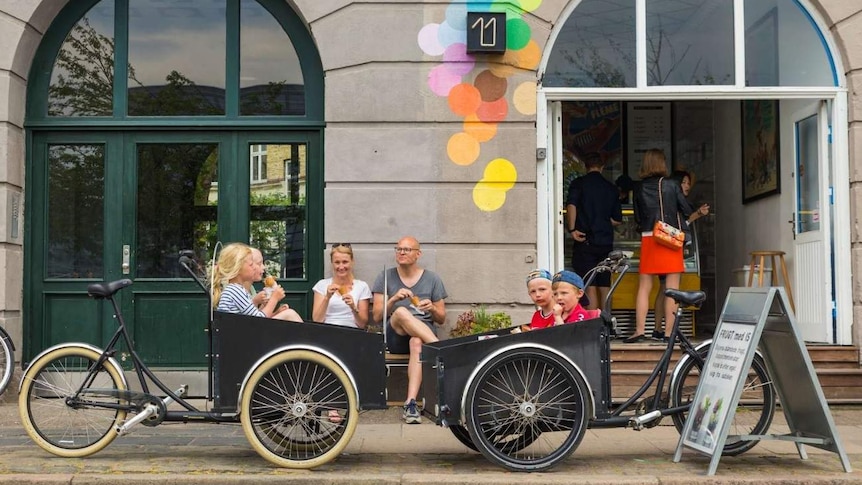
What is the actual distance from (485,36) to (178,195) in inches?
132

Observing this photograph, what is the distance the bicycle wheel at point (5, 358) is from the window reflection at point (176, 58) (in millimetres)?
2486

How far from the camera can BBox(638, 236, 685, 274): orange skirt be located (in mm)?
10273

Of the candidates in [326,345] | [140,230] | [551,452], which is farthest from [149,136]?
[551,452]

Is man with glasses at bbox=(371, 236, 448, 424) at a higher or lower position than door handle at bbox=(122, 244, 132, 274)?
lower

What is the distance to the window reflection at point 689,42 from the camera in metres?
9.76

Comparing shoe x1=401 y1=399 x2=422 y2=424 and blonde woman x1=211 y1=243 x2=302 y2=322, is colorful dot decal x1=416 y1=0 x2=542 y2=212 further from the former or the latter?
blonde woman x1=211 y1=243 x2=302 y2=322

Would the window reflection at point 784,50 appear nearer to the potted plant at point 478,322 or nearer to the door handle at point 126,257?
the potted plant at point 478,322

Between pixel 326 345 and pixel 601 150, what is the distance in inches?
299

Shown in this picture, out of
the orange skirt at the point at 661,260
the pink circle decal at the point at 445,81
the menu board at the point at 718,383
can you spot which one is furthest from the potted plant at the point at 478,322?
the menu board at the point at 718,383

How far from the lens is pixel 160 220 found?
995cm

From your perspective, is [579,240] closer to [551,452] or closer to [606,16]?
[606,16]

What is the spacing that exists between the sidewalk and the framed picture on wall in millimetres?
4285

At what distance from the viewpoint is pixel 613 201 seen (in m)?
11.1

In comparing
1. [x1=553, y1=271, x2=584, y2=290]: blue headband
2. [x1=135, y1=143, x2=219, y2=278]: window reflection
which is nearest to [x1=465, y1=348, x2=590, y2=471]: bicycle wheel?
[x1=553, y1=271, x2=584, y2=290]: blue headband
